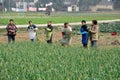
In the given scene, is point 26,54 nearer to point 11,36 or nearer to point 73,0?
point 11,36

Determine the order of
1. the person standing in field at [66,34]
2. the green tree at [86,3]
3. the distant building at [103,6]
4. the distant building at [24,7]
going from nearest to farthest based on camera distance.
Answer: the person standing in field at [66,34] → the distant building at [24,7] → the distant building at [103,6] → the green tree at [86,3]

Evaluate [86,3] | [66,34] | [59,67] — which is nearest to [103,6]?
[86,3]

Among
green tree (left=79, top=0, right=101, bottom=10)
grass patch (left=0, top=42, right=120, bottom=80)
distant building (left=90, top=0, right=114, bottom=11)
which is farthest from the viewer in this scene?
green tree (left=79, top=0, right=101, bottom=10)

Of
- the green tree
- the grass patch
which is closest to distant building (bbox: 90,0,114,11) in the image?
the green tree

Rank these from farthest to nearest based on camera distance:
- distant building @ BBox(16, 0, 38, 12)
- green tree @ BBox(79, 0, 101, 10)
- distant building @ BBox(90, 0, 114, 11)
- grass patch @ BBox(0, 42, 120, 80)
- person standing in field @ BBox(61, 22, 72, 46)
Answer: green tree @ BBox(79, 0, 101, 10) → distant building @ BBox(90, 0, 114, 11) → distant building @ BBox(16, 0, 38, 12) → person standing in field @ BBox(61, 22, 72, 46) → grass patch @ BBox(0, 42, 120, 80)

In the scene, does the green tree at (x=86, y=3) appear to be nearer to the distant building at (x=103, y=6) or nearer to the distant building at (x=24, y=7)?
the distant building at (x=103, y=6)

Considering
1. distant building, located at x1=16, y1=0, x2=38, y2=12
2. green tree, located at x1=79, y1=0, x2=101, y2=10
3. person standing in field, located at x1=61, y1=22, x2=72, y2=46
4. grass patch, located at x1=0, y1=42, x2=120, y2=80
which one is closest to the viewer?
grass patch, located at x1=0, y1=42, x2=120, y2=80

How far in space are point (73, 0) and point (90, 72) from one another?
155 metres

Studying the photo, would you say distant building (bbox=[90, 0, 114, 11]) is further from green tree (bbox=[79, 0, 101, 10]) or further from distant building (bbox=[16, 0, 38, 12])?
distant building (bbox=[16, 0, 38, 12])

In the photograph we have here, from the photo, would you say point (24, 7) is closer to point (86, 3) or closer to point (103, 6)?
point (86, 3)

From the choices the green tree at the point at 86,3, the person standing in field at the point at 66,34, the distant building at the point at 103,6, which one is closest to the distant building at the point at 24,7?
the green tree at the point at 86,3

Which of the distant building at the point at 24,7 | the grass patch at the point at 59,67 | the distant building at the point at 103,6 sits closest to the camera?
the grass patch at the point at 59,67

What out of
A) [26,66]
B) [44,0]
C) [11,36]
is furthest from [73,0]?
[26,66]

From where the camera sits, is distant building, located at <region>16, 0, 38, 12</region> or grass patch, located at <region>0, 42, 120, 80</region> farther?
distant building, located at <region>16, 0, 38, 12</region>
